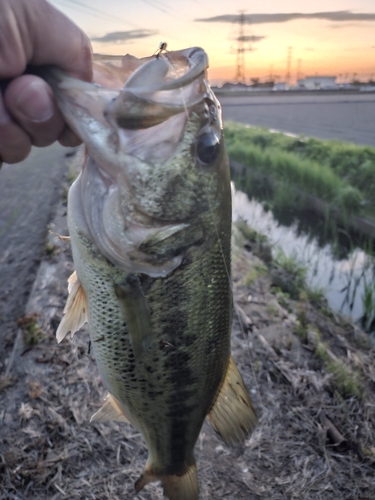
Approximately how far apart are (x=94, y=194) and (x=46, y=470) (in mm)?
2251

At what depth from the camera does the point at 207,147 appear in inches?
64.1

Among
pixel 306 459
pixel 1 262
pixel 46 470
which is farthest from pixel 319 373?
pixel 1 262

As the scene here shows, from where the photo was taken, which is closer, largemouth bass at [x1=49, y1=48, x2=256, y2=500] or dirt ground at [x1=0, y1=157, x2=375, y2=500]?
largemouth bass at [x1=49, y1=48, x2=256, y2=500]

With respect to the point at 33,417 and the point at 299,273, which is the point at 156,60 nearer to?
the point at 33,417

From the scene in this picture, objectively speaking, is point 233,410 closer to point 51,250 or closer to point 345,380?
point 345,380

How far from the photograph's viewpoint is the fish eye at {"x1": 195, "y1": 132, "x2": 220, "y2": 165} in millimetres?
→ 1617

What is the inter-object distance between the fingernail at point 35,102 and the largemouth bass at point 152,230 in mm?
51

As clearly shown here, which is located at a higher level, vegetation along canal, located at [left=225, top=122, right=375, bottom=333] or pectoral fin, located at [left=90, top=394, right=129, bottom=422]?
pectoral fin, located at [left=90, top=394, right=129, bottom=422]

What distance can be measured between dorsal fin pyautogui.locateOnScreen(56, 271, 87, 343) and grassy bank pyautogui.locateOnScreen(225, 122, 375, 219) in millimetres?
7869

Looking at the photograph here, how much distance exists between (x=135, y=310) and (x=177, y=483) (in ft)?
3.63

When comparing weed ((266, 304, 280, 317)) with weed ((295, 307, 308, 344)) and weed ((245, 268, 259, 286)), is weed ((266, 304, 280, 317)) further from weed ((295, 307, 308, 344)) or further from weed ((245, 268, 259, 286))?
weed ((245, 268, 259, 286))

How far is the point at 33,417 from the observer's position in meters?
3.30

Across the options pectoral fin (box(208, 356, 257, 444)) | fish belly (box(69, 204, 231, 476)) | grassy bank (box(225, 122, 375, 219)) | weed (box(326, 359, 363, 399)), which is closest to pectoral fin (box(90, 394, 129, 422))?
fish belly (box(69, 204, 231, 476))

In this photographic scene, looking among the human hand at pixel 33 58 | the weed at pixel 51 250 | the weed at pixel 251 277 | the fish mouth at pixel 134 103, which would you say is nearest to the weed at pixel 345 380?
the weed at pixel 251 277
